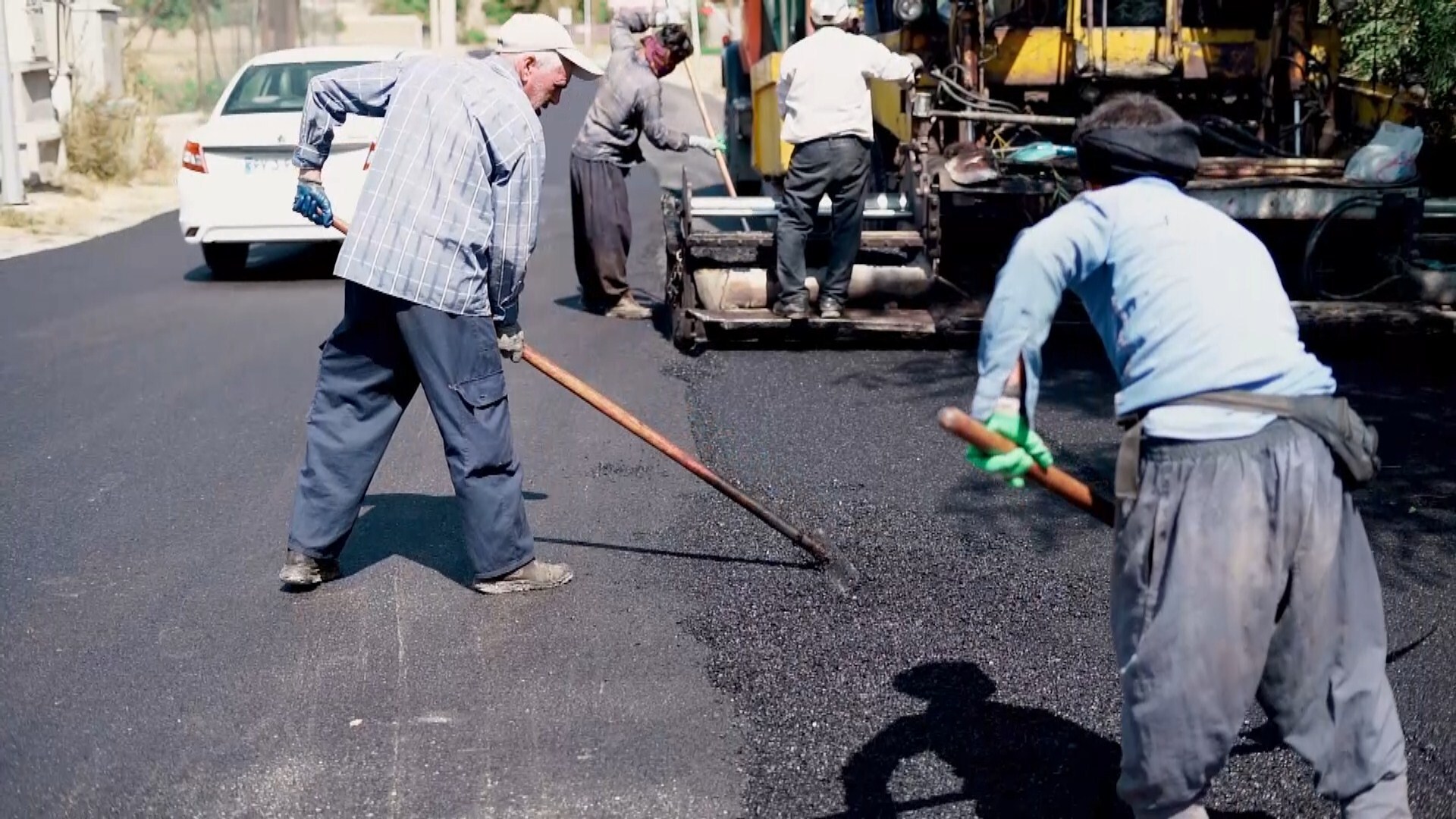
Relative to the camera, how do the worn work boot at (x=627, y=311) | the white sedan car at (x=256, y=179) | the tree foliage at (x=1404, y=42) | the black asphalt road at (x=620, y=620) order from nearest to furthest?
the black asphalt road at (x=620, y=620) → the tree foliage at (x=1404, y=42) → the worn work boot at (x=627, y=311) → the white sedan car at (x=256, y=179)

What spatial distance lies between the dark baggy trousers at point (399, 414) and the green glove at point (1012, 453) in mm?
2095

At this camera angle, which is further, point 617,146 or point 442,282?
point 617,146

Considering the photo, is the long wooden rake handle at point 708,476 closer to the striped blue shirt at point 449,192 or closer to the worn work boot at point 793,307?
the striped blue shirt at point 449,192

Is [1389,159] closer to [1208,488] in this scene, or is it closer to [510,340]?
[510,340]

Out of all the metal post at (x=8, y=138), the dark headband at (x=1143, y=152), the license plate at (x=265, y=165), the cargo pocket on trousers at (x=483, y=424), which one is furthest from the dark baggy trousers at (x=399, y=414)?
the metal post at (x=8, y=138)

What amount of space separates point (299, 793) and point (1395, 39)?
8.18 metres

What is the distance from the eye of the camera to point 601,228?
1004 centimetres

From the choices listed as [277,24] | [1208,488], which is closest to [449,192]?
[1208,488]

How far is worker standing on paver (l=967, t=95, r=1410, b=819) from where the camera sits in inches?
124

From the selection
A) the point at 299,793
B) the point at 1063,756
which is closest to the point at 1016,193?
the point at 1063,756

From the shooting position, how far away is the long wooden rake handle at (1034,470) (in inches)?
124

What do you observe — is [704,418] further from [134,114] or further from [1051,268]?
[134,114]

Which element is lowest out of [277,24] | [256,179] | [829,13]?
[256,179]

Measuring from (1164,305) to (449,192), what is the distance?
242 cm
